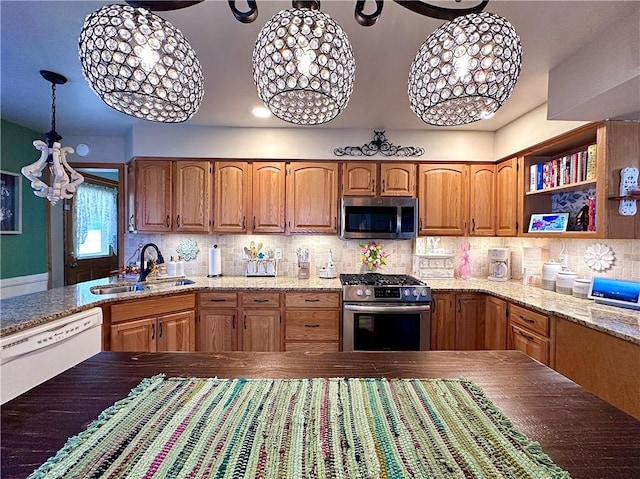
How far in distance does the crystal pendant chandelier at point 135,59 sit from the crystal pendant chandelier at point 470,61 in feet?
2.04

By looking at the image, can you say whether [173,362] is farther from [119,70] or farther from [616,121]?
[616,121]

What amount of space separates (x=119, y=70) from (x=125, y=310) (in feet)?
7.19

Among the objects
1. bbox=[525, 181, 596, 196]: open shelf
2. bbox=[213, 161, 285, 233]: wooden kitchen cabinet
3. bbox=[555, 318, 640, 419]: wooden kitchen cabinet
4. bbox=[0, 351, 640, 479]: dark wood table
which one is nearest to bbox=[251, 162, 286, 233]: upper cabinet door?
bbox=[213, 161, 285, 233]: wooden kitchen cabinet

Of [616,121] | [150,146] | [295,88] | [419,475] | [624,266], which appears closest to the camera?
[419,475]

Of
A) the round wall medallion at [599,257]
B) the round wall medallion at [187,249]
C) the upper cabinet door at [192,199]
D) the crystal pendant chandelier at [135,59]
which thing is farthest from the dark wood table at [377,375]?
the round wall medallion at [187,249]

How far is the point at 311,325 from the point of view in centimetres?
291

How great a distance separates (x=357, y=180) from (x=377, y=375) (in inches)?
97.3

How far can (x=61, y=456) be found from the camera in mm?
635

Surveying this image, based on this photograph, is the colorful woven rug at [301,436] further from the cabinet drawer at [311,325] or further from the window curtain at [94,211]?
the window curtain at [94,211]

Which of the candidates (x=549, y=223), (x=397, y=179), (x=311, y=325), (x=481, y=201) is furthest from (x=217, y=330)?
(x=549, y=223)

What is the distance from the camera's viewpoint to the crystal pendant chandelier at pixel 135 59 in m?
0.71

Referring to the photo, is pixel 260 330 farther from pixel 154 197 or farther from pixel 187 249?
pixel 154 197

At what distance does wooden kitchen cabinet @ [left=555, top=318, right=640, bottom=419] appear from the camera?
158cm

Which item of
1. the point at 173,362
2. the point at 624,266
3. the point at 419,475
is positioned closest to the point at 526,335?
the point at 624,266
